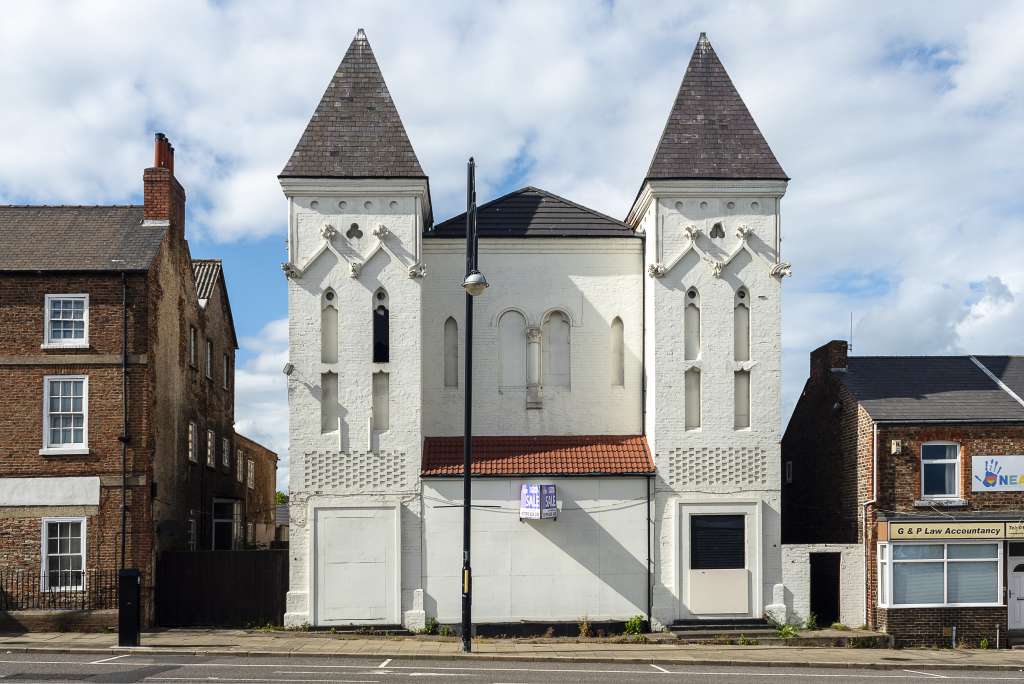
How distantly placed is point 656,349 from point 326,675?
1151 cm

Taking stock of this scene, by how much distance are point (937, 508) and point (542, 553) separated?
951 centimetres

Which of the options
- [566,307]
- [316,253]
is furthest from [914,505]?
[316,253]

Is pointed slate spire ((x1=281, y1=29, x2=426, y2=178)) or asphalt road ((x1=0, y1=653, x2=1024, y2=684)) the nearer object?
asphalt road ((x1=0, y1=653, x2=1024, y2=684))

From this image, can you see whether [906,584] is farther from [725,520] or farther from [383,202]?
[383,202]

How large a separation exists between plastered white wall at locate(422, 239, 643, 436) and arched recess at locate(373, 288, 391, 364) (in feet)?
4.88

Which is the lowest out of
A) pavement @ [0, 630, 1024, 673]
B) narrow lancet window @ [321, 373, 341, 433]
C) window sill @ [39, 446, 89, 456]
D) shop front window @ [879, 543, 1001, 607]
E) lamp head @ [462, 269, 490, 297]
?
pavement @ [0, 630, 1024, 673]

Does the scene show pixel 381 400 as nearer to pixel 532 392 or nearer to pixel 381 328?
pixel 381 328

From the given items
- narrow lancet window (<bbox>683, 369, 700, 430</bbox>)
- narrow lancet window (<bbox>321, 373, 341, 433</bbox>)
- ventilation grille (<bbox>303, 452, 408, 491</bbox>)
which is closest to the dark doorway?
narrow lancet window (<bbox>683, 369, 700, 430</bbox>)

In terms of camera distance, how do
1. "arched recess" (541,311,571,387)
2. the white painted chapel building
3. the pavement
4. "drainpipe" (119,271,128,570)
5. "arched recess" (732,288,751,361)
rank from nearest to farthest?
the pavement < the white painted chapel building < "drainpipe" (119,271,128,570) < "arched recess" (732,288,751,361) < "arched recess" (541,311,571,387)

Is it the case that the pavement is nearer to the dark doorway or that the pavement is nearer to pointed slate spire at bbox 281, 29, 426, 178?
the dark doorway

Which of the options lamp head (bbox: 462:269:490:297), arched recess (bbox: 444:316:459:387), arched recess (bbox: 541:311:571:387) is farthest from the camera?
arched recess (bbox: 541:311:571:387)

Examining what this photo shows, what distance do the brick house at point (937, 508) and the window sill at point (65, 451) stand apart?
56.1 feet

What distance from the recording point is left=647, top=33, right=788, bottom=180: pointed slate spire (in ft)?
84.9

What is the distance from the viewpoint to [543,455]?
25703 mm
